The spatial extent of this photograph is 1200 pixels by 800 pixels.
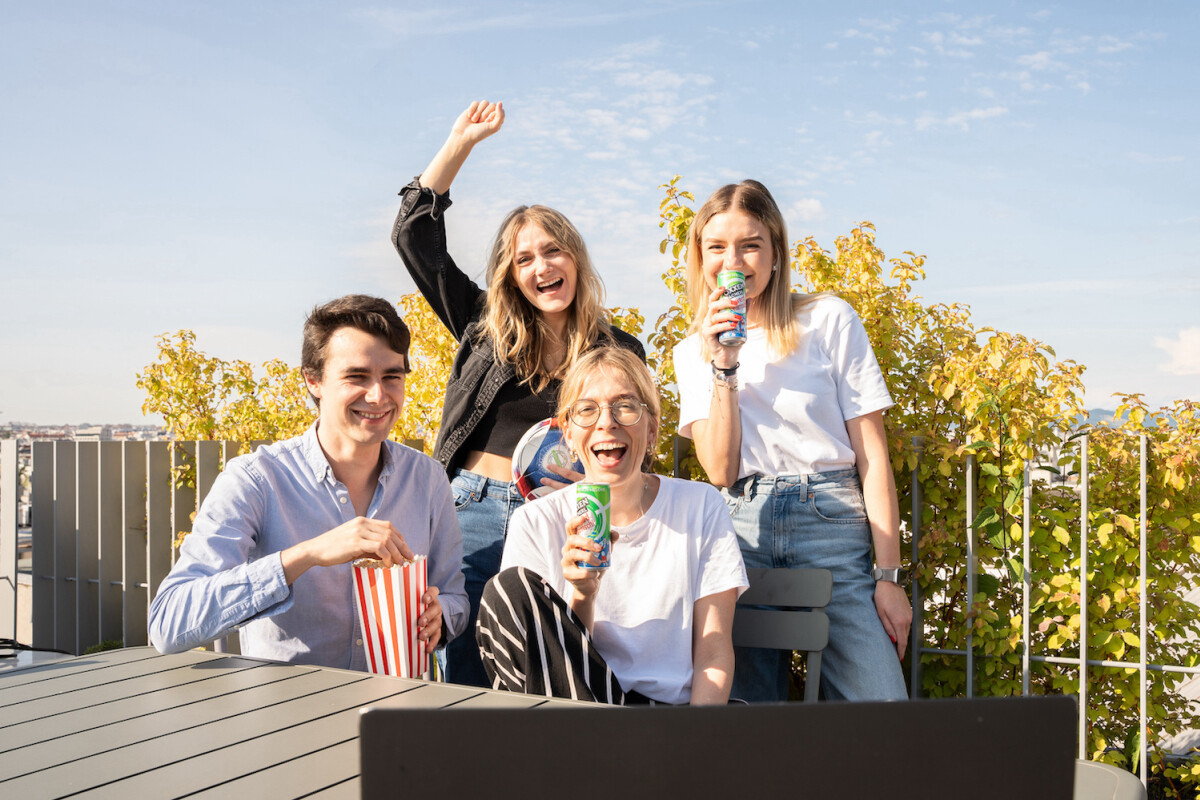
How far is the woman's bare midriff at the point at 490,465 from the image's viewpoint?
2.96m

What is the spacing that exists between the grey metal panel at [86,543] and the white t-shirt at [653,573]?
5.06 metres

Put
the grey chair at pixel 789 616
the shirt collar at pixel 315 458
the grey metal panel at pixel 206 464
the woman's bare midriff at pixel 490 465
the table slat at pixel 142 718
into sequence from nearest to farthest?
the table slat at pixel 142 718 → the shirt collar at pixel 315 458 → the grey chair at pixel 789 616 → the woman's bare midriff at pixel 490 465 → the grey metal panel at pixel 206 464

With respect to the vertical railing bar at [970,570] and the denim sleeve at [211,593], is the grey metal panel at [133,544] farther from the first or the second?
the vertical railing bar at [970,570]

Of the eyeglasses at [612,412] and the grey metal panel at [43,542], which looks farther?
the grey metal panel at [43,542]

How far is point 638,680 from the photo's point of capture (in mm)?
2207

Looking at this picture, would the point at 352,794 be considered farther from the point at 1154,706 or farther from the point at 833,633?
the point at 1154,706

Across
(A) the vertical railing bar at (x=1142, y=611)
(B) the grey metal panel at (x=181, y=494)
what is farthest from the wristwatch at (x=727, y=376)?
(B) the grey metal panel at (x=181, y=494)

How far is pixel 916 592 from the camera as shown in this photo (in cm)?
342

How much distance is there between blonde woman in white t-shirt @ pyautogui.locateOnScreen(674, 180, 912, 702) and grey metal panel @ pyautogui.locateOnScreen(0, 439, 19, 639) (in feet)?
18.3

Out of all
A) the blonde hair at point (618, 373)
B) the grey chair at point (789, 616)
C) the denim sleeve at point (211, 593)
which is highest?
the blonde hair at point (618, 373)

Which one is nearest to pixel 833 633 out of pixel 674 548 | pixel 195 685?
pixel 674 548

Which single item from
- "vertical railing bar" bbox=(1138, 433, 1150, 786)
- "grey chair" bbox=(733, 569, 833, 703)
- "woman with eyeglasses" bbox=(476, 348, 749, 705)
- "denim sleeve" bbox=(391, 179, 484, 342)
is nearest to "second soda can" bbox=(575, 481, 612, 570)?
"woman with eyeglasses" bbox=(476, 348, 749, 705)

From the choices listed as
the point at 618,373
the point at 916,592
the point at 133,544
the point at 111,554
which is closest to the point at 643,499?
the point at 618,373

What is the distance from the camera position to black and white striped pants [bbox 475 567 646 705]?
6.46 feet
